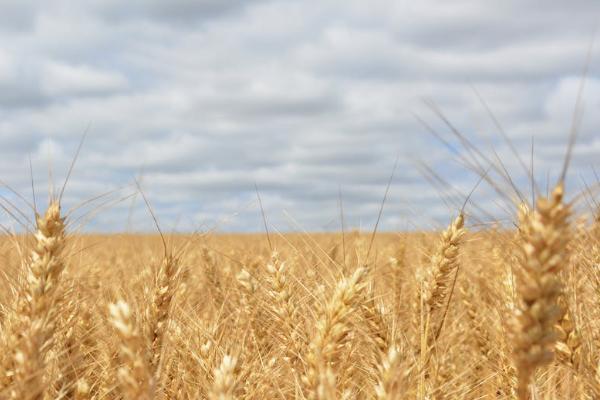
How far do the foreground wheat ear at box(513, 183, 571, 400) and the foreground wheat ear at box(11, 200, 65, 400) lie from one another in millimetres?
1363

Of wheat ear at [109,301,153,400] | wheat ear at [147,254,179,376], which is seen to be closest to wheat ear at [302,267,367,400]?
wheat ear at [109,301,153,400]

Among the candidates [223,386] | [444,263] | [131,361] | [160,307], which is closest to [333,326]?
[223,386]

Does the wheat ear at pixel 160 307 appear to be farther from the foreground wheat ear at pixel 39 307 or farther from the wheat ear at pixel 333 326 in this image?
the wheat ear at pixel 333 326

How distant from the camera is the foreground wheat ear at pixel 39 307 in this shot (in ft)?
7.02

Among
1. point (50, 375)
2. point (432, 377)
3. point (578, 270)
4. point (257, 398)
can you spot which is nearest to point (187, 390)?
point (257, 398)

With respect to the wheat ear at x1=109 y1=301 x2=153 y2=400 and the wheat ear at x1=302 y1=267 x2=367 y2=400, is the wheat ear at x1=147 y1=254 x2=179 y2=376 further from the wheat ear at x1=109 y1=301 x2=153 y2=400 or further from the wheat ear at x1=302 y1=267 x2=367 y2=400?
the wheat ear at x1=109 y1=301 x2=153 y2=400

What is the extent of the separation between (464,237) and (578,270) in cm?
84

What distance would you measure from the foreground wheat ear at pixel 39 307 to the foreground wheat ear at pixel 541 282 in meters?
1.36

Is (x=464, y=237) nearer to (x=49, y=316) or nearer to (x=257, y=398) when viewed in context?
(x=257, y=398)

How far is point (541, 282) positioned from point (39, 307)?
1589mm

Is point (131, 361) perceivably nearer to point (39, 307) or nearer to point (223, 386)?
point (223, 386)

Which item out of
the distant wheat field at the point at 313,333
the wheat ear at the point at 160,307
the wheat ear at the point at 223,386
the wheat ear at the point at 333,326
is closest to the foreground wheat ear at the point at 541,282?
the distant wheat field at the point at 313,333

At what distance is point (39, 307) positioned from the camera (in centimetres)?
241

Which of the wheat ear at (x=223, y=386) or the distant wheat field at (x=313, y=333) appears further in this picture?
the wheat ear at (x=223, y=386)
